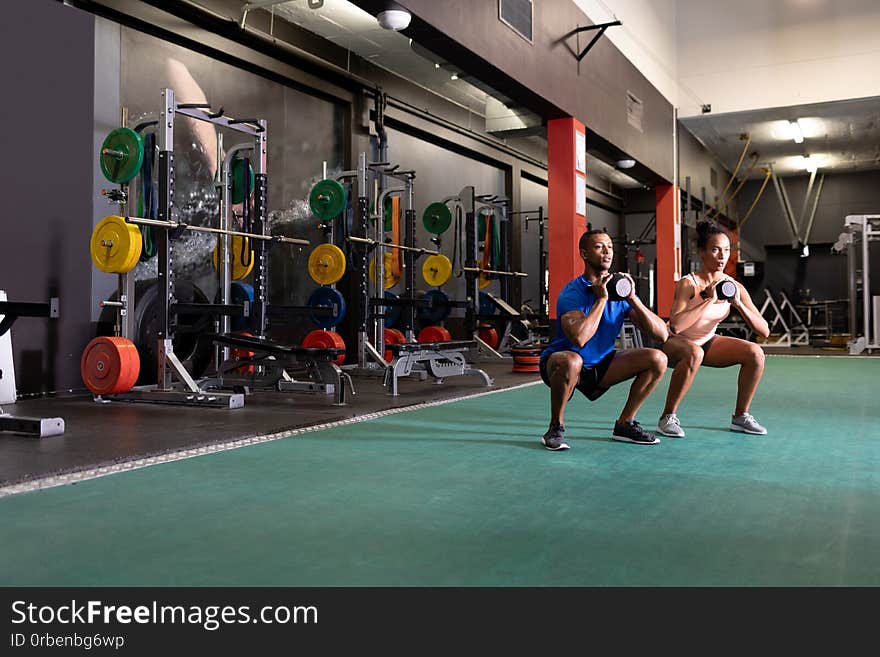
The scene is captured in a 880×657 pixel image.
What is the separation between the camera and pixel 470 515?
6.08 ft

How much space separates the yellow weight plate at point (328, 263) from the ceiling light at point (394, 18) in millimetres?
1957

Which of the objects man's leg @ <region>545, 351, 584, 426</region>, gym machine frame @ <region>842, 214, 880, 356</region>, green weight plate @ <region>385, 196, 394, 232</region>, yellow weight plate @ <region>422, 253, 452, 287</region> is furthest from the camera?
gym machine frame @ <region>842, 214, 880, 356</region>

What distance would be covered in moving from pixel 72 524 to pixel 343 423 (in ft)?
5.76

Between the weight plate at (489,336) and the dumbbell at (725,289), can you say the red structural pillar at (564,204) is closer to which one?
the weight plate at (489,336)

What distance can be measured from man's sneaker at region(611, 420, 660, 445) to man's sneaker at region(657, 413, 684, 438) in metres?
0.10

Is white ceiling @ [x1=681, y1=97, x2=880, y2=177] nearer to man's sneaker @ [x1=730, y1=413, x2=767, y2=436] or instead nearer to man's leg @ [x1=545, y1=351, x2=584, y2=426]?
man's sneaker @ [x1=730, y1=413, x2=767, y2=436]

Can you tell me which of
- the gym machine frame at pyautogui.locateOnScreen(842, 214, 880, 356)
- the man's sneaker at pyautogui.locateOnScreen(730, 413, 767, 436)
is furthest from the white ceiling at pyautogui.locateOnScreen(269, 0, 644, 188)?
the gym machine frame at pyautogui.locateOnScreen(842, 214, 880, 356)

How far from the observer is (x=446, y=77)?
8.08 m

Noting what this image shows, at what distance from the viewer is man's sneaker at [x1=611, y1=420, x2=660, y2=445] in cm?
291

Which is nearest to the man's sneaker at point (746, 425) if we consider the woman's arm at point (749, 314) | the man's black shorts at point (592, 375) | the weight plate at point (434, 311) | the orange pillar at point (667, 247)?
the woman's arm at point (749, 314)

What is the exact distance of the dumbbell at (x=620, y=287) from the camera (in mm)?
2639

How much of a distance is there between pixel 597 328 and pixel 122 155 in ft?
9.79

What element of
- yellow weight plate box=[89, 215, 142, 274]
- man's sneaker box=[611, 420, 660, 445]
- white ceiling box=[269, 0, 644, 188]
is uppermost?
white ceiling box=[269, 0, 644, 188]

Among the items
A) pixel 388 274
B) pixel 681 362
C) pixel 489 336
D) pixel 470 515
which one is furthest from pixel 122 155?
pixel 489 336
